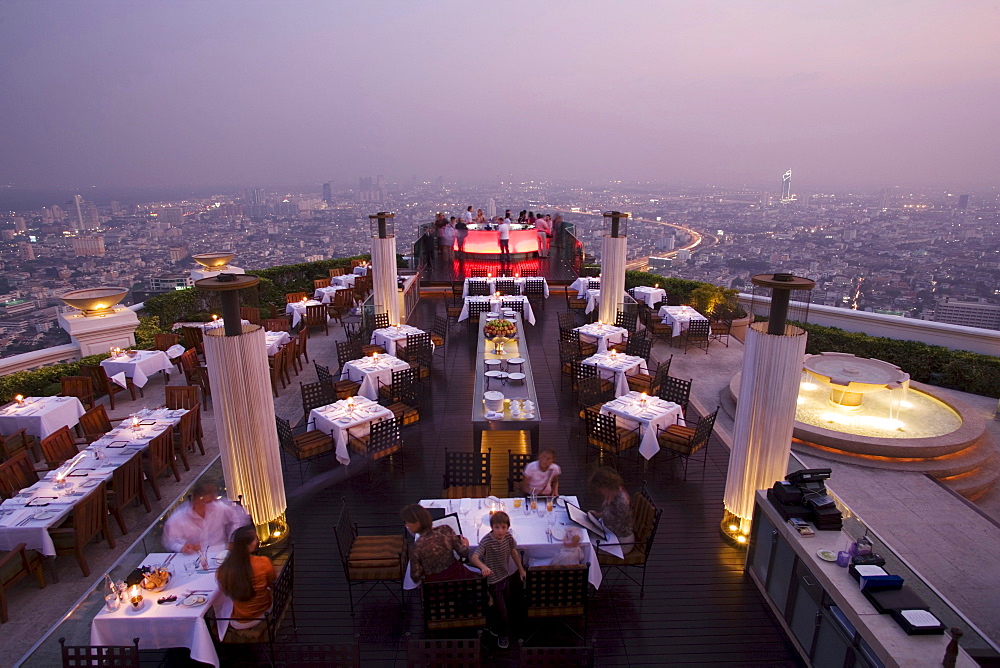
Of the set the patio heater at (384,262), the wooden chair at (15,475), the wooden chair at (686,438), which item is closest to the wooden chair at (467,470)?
the wooden chair at (686,438)

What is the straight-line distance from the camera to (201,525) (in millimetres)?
5328

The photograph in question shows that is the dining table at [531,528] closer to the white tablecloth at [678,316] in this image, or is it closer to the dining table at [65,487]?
the dining table at [65,487]

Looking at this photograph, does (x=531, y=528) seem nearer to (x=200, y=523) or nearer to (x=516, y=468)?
(x=516, y=468)

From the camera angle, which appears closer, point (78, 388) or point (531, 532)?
point (531, 532)

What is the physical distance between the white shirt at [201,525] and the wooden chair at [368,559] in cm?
112

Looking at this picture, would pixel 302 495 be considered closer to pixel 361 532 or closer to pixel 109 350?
pixel 361 532

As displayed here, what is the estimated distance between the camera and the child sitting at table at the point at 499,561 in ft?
16.0

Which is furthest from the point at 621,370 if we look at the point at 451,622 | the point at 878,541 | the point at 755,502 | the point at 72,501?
the point at 72,501

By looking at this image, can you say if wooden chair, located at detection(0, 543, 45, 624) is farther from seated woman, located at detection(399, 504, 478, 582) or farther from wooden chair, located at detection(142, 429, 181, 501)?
seated woman, located at detection(399, 504, 478, 582)

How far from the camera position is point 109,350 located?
12.7 meters

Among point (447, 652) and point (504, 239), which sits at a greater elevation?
point (504, 239)

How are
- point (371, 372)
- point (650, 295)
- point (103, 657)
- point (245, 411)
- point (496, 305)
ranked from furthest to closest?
point (650, 295)
point (496, 305)
point (371, 372)
point (245, 411)
point (103, 657)

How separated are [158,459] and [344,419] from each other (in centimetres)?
274

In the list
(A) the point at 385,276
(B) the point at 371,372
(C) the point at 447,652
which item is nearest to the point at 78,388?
(B) the point at 371,372
